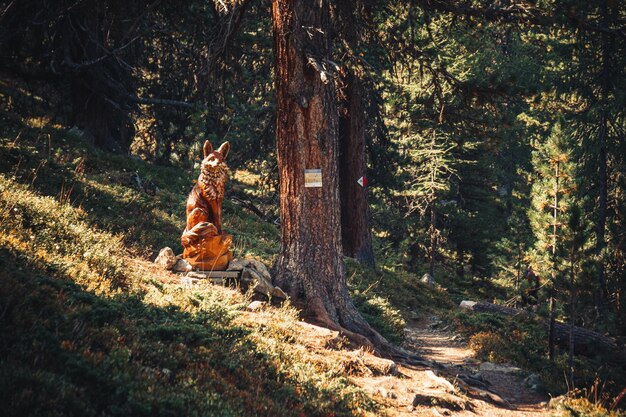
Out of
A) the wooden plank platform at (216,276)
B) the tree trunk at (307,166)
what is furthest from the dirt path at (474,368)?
the wooden plank platform at (216,276)

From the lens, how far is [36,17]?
1130cm

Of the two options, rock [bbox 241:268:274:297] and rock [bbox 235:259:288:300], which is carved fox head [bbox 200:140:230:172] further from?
rock [bbox 241:268:274:297]

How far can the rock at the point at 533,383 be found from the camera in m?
9.52

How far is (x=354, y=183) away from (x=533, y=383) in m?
9.33

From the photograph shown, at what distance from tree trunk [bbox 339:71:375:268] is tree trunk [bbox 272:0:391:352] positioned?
8506mm

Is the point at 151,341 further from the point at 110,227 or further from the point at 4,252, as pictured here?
the point at 110,227

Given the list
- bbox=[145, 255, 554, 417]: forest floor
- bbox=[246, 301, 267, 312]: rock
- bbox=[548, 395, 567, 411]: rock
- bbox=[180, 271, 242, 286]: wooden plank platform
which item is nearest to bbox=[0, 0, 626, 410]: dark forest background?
bbox=[180, 271, 242, 286]: wooden plank platform

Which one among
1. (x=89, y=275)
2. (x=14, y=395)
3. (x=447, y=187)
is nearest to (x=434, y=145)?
(x=447, y=187)

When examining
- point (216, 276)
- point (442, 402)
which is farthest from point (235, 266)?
point (442, 402)

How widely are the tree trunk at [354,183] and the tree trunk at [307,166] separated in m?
8.51

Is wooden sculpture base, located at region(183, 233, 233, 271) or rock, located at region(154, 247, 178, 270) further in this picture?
rock, located at region(154, 247, 178, 270)

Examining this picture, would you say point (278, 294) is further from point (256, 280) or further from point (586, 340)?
point (586, 340)

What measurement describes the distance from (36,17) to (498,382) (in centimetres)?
1366

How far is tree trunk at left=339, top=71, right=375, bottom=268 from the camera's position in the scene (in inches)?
671
